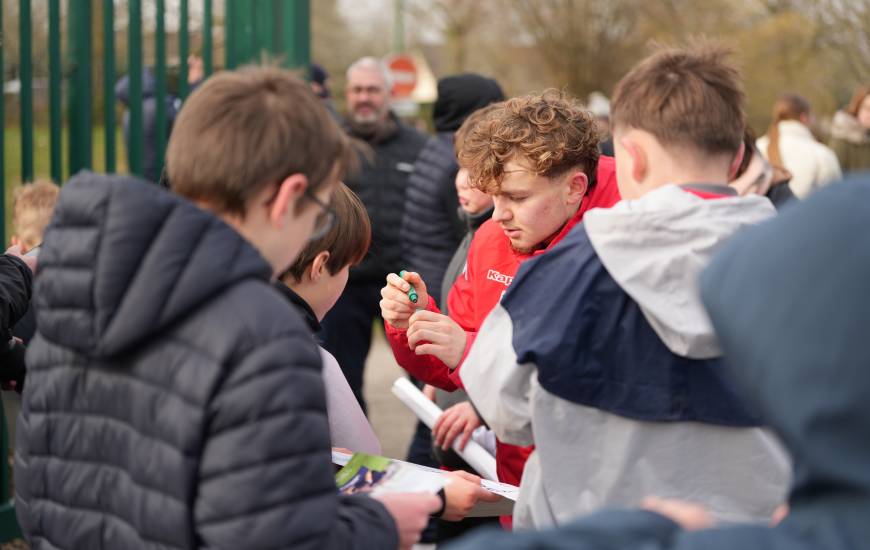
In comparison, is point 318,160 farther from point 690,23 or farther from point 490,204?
point 690,23

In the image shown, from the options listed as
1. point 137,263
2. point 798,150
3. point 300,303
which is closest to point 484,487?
point 300,303

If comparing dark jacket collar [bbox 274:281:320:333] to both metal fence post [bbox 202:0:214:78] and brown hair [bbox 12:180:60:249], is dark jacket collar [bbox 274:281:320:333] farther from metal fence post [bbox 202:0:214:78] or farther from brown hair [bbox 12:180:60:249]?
metal fence post [bbox 202:0:214:78]

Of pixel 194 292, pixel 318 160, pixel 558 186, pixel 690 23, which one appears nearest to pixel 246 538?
pixel 194 292

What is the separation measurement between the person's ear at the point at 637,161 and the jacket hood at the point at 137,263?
852mm

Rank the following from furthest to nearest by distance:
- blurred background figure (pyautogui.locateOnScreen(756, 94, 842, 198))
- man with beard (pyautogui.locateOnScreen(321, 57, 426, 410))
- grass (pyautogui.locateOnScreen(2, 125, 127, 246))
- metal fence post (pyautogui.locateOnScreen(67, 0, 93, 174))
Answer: blurred background figure (pyautogui.locateOnScreen(756, 94, 842, 198))
man with beard (pyautogui.locateOnScreen(321, 57, 426, 410))
metal fence post (pyautogui.locateOnScreen(67, 0, 93, 174))
grass (pyautogui.locateOnScreen(2, 125, 127, 246))

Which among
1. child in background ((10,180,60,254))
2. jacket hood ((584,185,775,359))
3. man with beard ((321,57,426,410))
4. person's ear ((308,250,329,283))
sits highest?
jacket hood ((584,185,775,359))

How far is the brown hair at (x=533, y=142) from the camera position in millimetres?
3025

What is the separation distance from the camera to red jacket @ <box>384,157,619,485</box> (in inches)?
123

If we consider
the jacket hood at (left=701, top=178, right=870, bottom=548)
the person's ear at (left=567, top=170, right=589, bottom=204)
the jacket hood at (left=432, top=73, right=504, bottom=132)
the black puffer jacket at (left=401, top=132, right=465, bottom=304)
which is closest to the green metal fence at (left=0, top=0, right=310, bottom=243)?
the jacket hood at (left=432, top=73, right=504, bottom=132)

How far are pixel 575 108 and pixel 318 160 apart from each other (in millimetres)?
1403

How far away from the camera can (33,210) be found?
4.48 metres

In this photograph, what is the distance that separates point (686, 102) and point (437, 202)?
3.60 meters

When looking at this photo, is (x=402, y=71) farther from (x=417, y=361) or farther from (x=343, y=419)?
(x=343, y=419)

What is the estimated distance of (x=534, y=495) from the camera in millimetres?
2293
